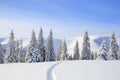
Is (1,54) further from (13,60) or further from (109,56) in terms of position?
(109,56)

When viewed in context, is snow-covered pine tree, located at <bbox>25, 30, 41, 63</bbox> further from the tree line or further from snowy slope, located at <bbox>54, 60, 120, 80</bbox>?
snowy slope, located at <bbox>54, 60, 120, 80</bbox>

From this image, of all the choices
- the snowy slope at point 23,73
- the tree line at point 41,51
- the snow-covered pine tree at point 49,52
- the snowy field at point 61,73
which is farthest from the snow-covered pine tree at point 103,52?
the snowy slope at point 23,73

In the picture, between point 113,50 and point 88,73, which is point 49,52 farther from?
point 88,73

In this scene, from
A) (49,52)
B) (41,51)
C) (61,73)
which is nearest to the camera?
(61,73)

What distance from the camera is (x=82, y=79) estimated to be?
49.1 feet

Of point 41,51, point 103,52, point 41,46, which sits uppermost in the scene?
point 41,46

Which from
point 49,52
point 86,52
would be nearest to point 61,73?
point 49,52

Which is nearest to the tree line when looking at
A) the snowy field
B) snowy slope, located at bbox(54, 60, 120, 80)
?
the snowy field

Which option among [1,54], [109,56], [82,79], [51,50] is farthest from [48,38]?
[82,79]

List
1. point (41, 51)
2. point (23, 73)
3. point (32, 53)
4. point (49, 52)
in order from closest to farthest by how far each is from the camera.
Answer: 1. point (23, 73)
2. point (32, 53)
3. point (41, 51)
4. point (49, 52)

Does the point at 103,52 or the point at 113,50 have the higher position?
the point at 113,50

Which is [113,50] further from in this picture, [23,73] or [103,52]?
[23,73]

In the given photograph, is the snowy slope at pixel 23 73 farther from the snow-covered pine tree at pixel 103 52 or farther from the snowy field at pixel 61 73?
the snow-covered pine tree at pixel 103 52

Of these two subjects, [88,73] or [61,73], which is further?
[61,73]
